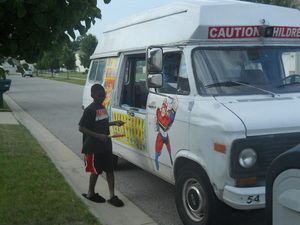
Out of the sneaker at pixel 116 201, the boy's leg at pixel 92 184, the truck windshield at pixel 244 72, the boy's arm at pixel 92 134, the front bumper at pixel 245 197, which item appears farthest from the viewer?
the boy's leg at pixel 92 184

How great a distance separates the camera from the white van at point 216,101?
3771 millimetres

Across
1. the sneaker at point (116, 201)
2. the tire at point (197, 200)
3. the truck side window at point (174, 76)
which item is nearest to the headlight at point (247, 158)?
the tire at point (197, 200)

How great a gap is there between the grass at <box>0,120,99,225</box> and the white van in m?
1.16

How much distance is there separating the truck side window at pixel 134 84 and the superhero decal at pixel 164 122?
157 cm

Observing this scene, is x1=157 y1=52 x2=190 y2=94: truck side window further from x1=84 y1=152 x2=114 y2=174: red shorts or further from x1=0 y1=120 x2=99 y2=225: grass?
x1=0 y1=120 x2=99 y2=225: grass

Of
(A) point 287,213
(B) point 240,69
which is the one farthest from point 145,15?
(A) point 287,213

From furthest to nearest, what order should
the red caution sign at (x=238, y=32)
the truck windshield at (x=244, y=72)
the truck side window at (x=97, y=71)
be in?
1. the truck side window at (x=97, y=71)
2. the red caution sign at (x=238, y=32)
3. the truck windshield at (x=244, y=72)

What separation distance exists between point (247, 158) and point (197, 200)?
0.84m

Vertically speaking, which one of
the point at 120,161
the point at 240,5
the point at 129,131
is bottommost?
the point at 120,161

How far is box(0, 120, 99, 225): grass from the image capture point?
4.77 metres

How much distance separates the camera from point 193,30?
4.61 m

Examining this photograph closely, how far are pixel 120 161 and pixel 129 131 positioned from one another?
2.01 m

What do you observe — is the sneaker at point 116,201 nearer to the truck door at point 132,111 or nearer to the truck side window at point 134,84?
the truck door at point 132,111

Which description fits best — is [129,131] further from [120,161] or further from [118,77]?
[120,161]
